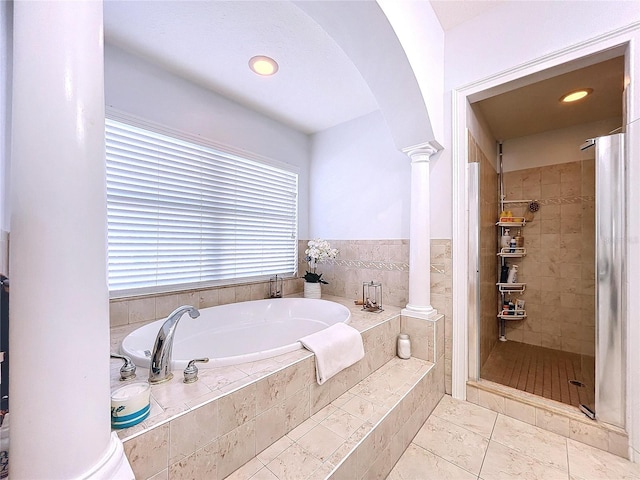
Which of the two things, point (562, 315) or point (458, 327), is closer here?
point (458, 327)

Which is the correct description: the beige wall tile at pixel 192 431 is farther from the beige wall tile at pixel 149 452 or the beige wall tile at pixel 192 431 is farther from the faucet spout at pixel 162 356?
the faucet spout at pixel 162 356

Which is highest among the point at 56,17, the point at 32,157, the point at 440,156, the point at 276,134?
the point at 276,134

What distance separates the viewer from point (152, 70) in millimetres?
1917

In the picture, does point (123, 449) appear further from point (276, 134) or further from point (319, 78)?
point (276, 134)

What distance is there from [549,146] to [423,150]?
76.4 inches

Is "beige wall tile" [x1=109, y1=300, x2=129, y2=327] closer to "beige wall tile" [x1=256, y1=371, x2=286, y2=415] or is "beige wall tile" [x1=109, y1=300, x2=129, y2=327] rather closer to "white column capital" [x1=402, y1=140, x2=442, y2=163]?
"beige wall tile" [x1=256, y1=371, x2=286, y2=415]

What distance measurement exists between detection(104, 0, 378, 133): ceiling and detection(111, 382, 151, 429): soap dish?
1.93 metres

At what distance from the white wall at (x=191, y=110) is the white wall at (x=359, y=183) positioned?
27 centimetres

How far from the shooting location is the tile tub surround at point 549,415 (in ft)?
4.73

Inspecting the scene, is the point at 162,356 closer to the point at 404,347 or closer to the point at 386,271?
the point at 404,347

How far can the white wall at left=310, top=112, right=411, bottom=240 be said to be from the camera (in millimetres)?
2445

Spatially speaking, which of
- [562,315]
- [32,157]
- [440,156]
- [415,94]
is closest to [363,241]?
[440,156]

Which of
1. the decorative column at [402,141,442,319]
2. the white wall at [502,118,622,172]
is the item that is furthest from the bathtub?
the white wall at [502,118,622,172]

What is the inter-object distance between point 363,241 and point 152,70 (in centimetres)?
226
